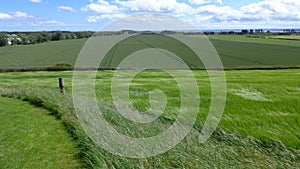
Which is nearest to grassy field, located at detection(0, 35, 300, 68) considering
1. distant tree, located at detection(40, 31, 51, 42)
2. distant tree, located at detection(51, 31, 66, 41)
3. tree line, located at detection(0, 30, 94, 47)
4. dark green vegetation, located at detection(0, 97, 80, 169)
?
tree line, located at detection(0, 30, 94, 47)

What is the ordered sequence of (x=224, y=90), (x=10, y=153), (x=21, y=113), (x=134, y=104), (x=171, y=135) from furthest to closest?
(x=224, y=90) < (x=134, y=104) < (x=21, y=113) < (x=171, y=135) < (x=10, y=153)

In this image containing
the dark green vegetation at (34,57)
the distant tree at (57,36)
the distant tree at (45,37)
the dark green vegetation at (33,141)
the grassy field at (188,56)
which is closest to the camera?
the dark green vegetation at (33,141)

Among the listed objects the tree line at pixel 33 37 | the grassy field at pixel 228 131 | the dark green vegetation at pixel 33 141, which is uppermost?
the tree line at pixel 33 37

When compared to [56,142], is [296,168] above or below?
below

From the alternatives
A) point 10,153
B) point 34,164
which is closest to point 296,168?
point 34,164

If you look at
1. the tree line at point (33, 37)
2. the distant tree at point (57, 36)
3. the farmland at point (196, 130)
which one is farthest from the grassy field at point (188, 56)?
the distant tree at point (57, 36)

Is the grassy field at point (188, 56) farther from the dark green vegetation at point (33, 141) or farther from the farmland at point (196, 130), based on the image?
the dark green vegetation at point (33, 141)

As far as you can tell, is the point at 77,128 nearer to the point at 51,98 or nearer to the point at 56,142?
the point at 56,142

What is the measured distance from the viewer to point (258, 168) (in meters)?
10.6

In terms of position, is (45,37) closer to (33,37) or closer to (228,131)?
(33,37)

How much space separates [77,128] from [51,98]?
17.2 ft

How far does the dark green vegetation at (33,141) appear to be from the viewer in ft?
28.1

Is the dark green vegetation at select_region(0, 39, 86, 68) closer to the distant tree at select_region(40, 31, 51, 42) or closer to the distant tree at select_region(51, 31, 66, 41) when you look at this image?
the distant tree at select_region(40, 31, 51, 42)

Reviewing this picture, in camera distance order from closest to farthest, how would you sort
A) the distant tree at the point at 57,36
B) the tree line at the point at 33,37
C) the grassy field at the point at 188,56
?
1. the grassy field at the point at 188,56
2. the tree line at the point at 33,37
3. the distant tree at the point at 57,36
